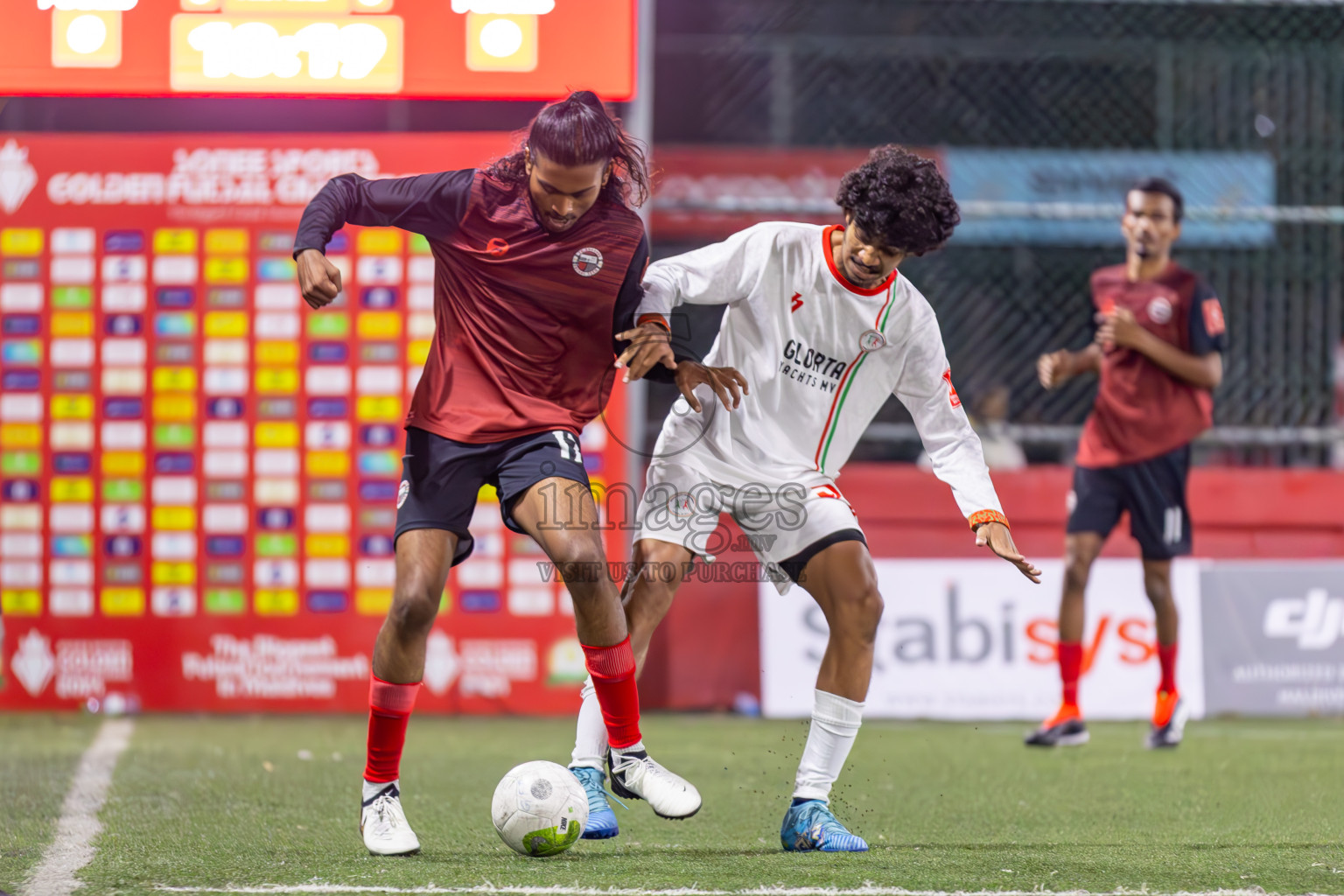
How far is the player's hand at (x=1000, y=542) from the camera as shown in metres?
3.54

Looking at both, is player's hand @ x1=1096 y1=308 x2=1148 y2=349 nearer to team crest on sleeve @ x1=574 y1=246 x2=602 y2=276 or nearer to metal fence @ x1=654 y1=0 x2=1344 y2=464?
metal fence @ x1=654 y1=0 x2=1344 y2=464

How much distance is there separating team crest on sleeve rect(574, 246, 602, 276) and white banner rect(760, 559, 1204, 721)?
12.1ft

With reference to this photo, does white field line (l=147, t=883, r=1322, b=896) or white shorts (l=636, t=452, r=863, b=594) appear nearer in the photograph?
white field line (l=147, t=883, r=1322, b=896)

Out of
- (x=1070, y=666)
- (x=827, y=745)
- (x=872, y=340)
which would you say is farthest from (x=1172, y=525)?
(x=827, y=745)

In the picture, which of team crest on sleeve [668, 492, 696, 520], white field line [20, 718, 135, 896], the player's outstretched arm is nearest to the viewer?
white field line [20, 718, 135, 896]

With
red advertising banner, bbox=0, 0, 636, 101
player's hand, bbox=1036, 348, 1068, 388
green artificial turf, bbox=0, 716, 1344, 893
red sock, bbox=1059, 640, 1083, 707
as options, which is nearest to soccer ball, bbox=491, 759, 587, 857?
green artificial turf, bbox=0, 716, 1344, 893

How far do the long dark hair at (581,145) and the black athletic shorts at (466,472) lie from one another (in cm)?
66

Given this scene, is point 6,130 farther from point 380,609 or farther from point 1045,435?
point 1045,435

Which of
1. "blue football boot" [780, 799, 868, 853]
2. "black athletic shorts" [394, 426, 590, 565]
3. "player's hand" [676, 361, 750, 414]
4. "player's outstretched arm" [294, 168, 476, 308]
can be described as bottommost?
"blue football boot" [780, 799, 868, 853]

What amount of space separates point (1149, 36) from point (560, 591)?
4393 mm

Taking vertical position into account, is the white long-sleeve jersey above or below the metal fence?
below

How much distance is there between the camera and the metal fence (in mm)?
7848

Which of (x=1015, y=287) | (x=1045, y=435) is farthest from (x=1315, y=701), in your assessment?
(x=1015, y=287)

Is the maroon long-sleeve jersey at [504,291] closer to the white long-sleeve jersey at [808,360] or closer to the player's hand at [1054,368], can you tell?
the white long-sleeve jersey at [808,360]
